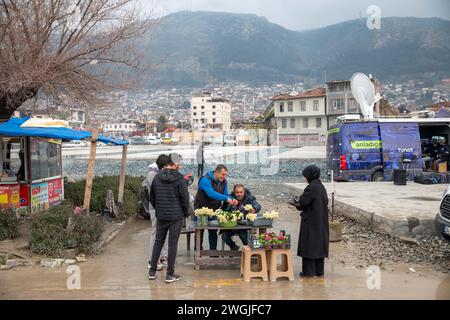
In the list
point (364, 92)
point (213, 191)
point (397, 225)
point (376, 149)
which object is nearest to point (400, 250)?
point (397, 225)

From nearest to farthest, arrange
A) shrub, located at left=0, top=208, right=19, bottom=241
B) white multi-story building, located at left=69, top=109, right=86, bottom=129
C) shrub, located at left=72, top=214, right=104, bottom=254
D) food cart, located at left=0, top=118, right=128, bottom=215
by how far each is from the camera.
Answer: shrub, located at left=72, top=214, right=104, bottom=254 → shrub, located at left=0, top=208, right=19, bottom=241 → food cart, located at left=0, top=118, right=128, bottom=215 → white multi-story building, located at left=69, top=109, right=86, bottom=129

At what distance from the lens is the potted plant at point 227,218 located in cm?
718

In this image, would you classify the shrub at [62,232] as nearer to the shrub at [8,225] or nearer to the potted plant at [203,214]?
the shrub at [8,225]

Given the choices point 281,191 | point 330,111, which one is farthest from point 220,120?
point 281,191

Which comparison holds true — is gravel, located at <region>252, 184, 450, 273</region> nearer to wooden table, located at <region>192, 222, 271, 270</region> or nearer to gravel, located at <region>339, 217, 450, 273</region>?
gravel, located at <region>339, 217, 450, 273</region>

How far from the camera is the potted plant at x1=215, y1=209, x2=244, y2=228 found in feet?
23.5

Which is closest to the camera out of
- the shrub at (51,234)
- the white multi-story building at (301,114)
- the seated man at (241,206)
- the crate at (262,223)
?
the crate at (262,223)

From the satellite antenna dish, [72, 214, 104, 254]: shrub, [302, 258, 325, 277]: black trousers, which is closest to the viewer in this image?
[302, 258, 325, 277]: black trousers

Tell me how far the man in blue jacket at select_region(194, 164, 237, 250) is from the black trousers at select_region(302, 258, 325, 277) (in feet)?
5.04

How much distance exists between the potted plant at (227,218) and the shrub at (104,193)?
5.18 metres

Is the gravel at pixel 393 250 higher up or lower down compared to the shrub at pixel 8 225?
lower down

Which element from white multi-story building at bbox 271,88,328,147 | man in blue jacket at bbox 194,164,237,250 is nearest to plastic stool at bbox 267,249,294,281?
man in blue jacket at bbox 194,164,237,250

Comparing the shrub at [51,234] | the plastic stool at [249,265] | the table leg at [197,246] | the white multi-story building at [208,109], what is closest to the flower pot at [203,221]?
the table leg at [197,246]

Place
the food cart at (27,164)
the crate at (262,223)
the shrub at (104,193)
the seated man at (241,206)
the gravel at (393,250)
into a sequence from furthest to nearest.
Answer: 1. the shrub at (104,193)
2. the food cart at (27,164)
3. the gravel at (393,250)
4. the seated man at (241,206)
5. the crate at (262,223)
